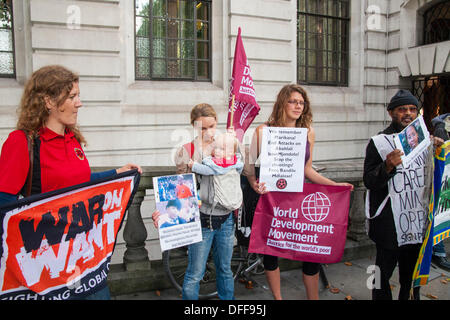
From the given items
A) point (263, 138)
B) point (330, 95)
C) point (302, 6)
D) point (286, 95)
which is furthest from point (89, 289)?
point (302, 6)

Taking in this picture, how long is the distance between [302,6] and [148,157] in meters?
6.53

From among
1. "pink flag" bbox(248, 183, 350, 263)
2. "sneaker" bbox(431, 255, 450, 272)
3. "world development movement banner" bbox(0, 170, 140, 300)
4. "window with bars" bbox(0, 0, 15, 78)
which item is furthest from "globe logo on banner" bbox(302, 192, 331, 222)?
"window with bars" bbox(0, 0, 15, 78)

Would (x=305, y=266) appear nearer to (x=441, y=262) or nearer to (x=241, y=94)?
(x=241, y=94)

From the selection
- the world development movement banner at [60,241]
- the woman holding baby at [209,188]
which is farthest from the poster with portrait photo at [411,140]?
the world development movement banner at [60,241]

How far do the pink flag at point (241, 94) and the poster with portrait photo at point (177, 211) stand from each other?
44.0 inches

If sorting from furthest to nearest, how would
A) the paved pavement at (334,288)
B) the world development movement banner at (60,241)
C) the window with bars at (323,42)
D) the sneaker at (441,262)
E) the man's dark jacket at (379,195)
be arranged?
the window with bars at (323,42), the sneaker at (441,262), the paved pavement at (334,288), the man's dark jacket at (379,195), the world development movement banner at (60,241)

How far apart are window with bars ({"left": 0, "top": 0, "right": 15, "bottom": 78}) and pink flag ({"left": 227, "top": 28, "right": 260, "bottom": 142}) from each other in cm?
587

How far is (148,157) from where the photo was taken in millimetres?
8094

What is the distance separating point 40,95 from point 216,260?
1855mm

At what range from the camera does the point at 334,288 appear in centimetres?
375

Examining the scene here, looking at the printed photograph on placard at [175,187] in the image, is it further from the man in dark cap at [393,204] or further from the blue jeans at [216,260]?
the man in dark cap at [393,204]

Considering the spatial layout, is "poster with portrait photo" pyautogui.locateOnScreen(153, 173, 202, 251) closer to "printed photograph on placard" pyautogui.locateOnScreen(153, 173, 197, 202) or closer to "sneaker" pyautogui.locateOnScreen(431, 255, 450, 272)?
"printed photograph on placard" pyautogui.locateOnScreen(153, 173, 197, 202)

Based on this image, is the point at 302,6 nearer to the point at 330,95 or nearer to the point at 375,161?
the point at 330,95

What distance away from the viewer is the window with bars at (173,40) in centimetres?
835
